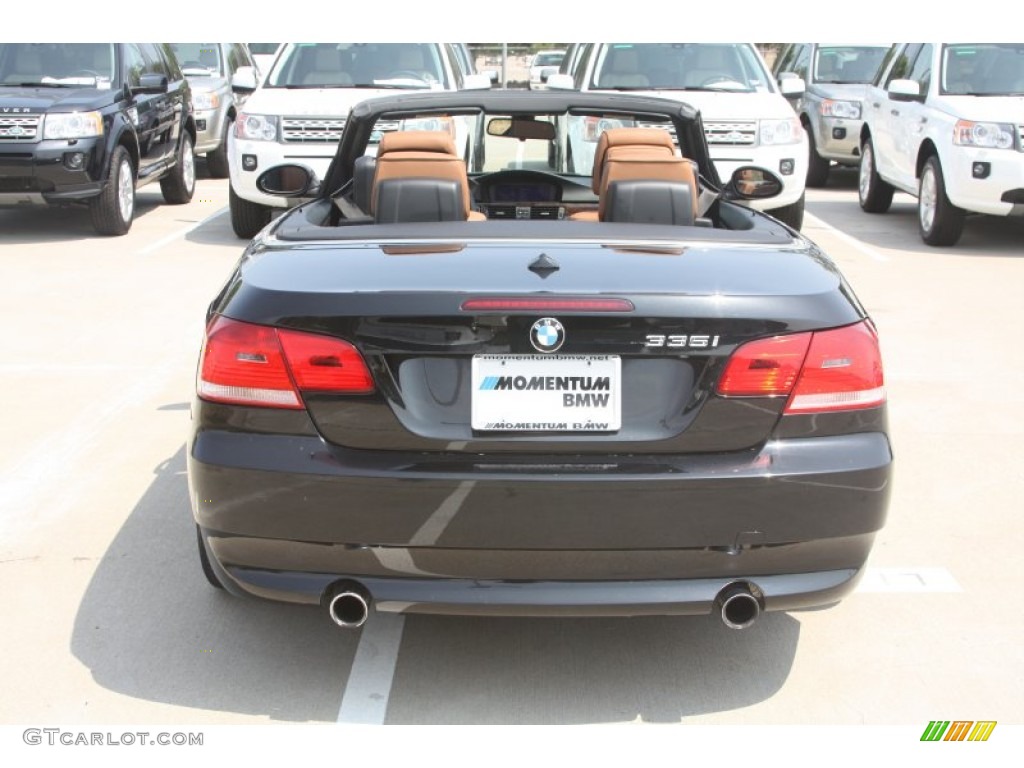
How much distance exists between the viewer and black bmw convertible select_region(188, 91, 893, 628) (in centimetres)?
325

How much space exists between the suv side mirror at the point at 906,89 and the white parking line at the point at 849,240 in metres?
1.32

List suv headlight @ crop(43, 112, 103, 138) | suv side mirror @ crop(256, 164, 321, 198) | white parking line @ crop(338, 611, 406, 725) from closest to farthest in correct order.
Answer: white parking line @ crop(338, 611, 406, 725) < suv side mirror @ crop(256, 164, 321, 198) < suv headlight @ crop(43, 112, 103, 138)

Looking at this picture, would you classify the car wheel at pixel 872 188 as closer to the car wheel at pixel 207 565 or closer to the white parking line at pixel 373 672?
the white parking line at pixel 373 672

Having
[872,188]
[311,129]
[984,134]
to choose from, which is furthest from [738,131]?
[311,129]

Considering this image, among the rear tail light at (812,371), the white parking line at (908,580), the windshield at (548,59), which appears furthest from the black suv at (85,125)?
the windshield at (548,59)

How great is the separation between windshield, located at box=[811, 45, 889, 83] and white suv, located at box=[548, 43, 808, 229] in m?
4.24

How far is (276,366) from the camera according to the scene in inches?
131

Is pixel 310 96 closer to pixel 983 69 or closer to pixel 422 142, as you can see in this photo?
pixel 983 69

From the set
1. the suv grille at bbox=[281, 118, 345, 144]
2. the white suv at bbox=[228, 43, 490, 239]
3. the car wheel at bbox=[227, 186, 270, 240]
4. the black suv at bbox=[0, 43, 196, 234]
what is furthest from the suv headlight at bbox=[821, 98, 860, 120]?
the black suv at bbox=[0, 43, 196, 234]

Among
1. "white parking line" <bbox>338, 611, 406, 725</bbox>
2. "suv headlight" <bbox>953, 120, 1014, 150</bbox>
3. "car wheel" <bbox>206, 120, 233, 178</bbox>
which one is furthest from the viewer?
"car wheel" <bbox>206, 120, 233, 178</bbox>

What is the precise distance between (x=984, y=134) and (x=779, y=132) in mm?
1666

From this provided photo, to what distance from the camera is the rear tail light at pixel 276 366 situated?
3289 millimetres

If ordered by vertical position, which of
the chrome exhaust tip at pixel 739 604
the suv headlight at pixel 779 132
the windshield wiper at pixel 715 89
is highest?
the chrome exhaust tip at pixel 739 604

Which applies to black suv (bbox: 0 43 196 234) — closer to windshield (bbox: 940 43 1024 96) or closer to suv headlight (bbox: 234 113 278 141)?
suv headlight (bbox: 234 113 278 141)
